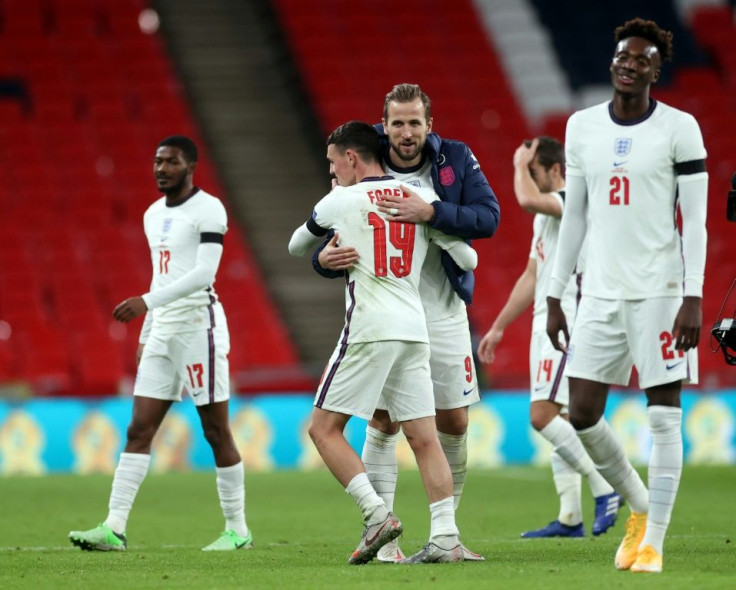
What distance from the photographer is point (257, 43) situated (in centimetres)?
2383

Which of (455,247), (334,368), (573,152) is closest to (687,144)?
(573,152)

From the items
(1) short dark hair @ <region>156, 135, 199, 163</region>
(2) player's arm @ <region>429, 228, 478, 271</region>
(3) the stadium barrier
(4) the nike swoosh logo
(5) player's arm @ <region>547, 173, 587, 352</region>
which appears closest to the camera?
(4) the nike swoosh logo

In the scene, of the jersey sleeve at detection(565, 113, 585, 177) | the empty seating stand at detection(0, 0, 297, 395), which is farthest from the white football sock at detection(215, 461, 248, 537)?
the empty seating stand at detection(0, 0, 297, 395)

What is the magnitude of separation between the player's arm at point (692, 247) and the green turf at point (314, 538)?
3.39 feet

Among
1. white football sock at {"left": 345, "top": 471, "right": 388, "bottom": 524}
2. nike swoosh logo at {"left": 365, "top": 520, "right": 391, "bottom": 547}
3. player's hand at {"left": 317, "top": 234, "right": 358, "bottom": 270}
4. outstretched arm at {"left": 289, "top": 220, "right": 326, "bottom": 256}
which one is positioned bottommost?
nike swoosh logo at {"left": 365, "top": 520, "right": 391, "bottom": 547}

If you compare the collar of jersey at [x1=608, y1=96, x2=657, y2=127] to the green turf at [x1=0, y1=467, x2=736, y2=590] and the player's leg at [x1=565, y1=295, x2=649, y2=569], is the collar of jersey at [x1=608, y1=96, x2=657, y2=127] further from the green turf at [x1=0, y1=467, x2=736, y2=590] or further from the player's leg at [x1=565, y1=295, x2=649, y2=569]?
the green turf at [x1=0, y1=467, x2=736, y2=590]

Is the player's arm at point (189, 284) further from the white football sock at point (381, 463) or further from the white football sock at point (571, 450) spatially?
the white football sock at point (571, 450)

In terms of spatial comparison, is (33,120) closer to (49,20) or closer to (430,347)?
(49,20)

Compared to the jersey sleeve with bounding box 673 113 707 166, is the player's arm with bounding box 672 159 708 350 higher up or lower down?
lower down

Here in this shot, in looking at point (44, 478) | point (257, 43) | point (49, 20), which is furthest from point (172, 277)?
point (257, 43)

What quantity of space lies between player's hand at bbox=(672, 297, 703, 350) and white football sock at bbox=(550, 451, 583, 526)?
9.57 feet

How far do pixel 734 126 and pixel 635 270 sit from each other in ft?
53.2

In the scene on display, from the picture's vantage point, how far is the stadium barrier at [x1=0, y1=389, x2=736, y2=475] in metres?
14.6

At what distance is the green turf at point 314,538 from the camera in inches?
223
